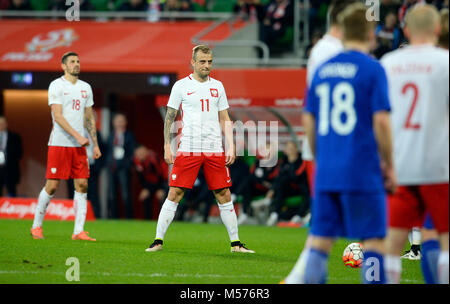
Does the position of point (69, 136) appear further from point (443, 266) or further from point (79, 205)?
point (443, 266)

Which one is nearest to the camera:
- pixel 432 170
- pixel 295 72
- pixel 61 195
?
pixel 432 170

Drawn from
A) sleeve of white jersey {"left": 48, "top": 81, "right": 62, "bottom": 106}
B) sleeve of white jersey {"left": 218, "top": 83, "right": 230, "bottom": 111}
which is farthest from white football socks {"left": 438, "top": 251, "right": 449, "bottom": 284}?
sleeve of white jersey {"left": 48, "top": 81, "right": 62, "bottom": 106}

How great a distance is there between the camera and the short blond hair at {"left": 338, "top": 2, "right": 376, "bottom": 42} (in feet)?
18.6

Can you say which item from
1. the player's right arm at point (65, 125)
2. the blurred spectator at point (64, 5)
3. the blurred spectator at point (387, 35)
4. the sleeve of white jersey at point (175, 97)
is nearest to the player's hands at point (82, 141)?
the player's right arm at point (65, 125)

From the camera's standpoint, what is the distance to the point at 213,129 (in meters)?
10.2

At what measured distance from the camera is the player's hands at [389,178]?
18.5ft

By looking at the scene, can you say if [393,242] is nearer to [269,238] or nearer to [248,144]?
[269,238]

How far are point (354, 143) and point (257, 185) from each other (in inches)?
492

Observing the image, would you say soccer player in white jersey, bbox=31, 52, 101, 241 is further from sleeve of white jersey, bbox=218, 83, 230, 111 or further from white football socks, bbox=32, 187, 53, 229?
sleeve of white jersey, bbox=218, 83, 230, 111

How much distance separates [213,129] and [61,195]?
12043 millimetres

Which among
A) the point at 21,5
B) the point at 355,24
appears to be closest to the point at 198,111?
the point at 355,24

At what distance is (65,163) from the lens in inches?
453

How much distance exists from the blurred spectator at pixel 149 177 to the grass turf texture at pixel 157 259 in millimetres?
4906
